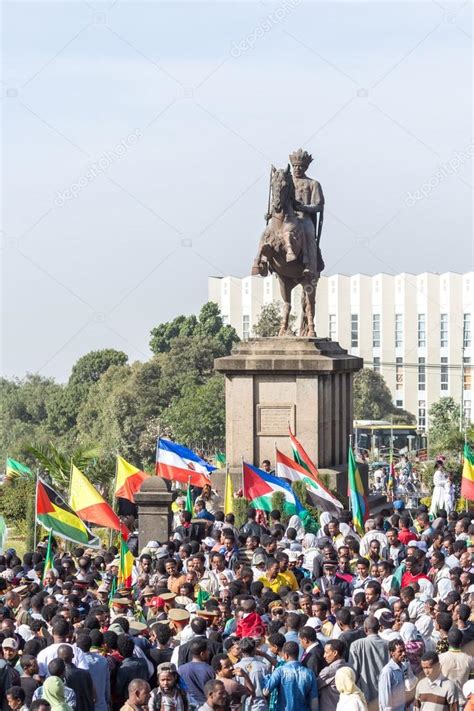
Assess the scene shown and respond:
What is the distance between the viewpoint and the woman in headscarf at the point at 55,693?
1295 centimetres

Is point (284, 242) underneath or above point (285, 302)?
above

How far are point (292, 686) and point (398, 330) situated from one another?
107 m

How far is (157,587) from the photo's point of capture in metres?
17.5

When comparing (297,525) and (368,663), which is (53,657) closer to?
(368,663)

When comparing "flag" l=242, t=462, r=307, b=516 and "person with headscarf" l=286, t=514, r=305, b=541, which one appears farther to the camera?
"flag" l=242, t=462, r=307, b=516

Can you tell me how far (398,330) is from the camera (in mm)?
120000

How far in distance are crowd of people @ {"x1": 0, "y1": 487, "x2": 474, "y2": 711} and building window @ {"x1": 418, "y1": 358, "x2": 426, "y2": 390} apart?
9908cm

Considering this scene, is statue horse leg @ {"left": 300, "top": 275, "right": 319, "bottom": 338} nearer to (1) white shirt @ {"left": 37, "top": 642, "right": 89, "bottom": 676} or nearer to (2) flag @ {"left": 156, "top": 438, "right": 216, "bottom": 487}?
(2) flag @ {"left": 156, "top": 438, "right": 216, "bottom": 487}

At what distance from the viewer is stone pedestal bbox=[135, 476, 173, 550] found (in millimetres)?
24422

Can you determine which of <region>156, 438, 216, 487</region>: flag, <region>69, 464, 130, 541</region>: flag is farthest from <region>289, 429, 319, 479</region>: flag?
<region>69, 464, 130, 541</region>: flag

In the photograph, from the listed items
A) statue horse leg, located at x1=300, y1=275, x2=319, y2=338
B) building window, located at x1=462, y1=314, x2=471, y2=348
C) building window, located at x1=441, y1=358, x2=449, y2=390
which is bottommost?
statue horse leg, located at x1=300, y1=275, x2=319, y2=338

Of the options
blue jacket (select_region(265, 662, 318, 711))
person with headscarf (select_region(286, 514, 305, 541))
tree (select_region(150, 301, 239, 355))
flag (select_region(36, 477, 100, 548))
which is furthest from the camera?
tree (select_region(150, 301, 239, 355))

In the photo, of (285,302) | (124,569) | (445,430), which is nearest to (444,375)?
(445,430)

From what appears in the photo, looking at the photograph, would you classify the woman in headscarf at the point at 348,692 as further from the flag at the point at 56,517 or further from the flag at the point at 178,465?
the flag at the point at 178,465
